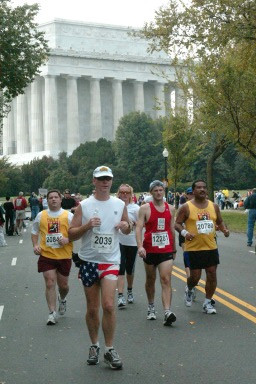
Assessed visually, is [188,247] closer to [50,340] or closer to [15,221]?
[50,340]

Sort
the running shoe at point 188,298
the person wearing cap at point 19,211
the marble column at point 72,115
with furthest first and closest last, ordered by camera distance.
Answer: the marble column at point 72,115, the person wearing cap at point 19,211, the running shoe at point 188,298

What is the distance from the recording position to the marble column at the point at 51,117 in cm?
13638

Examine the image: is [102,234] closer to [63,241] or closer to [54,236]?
[63,241]

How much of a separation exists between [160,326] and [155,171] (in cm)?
9922

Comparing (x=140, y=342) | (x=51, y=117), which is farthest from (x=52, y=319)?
(x=51, y=117)

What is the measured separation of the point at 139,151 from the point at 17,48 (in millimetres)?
72430

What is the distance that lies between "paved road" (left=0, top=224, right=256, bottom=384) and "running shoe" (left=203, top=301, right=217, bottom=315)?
8 cm

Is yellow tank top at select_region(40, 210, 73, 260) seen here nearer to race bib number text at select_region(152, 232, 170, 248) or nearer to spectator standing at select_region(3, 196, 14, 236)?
race bib number text at select_region(152, 232, 170, 248)

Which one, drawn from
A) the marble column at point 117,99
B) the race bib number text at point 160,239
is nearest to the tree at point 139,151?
the marble column at point 117,99

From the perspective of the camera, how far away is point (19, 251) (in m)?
29.4

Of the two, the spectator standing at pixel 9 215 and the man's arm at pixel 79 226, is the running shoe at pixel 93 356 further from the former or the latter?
the spectator standing at pixel 9 215

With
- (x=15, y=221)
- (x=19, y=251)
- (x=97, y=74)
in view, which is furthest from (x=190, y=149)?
(x=97, y=74)

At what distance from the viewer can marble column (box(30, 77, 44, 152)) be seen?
13975 centimetres

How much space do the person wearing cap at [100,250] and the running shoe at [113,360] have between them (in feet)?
0.21
